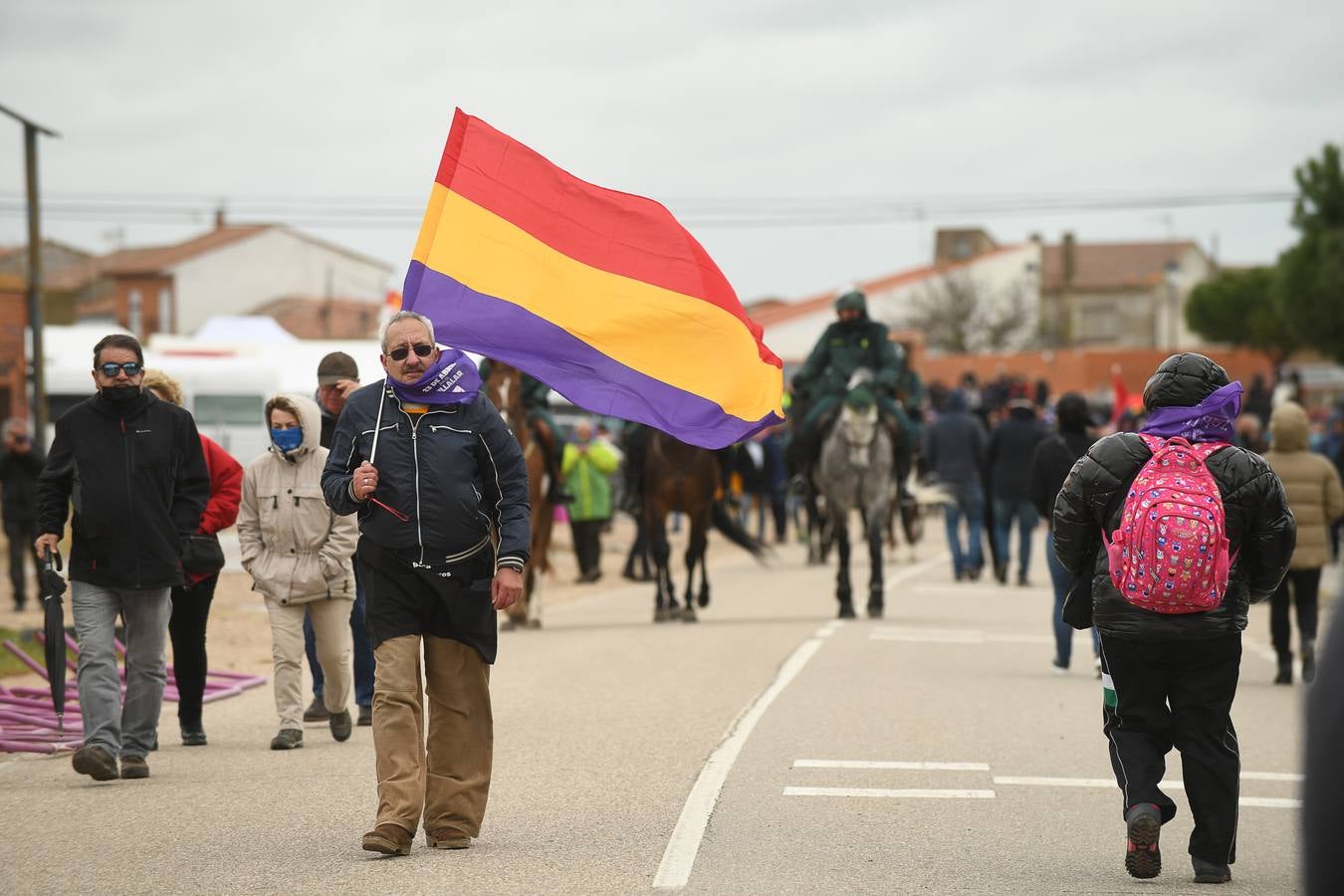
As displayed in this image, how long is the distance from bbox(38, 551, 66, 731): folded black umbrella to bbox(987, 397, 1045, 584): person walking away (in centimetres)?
1399

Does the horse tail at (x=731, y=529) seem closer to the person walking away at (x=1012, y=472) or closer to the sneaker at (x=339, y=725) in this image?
the person walking away at (x=1012, y=472)

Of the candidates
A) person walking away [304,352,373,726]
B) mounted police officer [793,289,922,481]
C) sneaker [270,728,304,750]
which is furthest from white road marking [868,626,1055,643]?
sneaker [270,728,304,750]

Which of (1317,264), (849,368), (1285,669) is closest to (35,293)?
(849,368)

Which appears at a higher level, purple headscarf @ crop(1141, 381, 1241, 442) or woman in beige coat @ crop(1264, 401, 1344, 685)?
purple headscarf @ crop(1141, 381, 1241, 442)

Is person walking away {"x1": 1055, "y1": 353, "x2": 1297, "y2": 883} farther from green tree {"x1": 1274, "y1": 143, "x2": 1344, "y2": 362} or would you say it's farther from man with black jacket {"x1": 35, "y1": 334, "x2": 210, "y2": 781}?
green tree {"x1": 1274, "y1": 143, "x2": 1344, "y2": 362}

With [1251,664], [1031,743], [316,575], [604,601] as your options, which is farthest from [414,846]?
[604,601]

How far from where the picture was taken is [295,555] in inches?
390

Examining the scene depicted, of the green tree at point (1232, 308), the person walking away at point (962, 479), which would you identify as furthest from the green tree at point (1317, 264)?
the person walking away at point (962, 479)

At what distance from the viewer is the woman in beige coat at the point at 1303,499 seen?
44.3 ft

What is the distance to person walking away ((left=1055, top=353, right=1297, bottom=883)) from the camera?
21.6ft

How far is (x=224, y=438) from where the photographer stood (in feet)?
86.8

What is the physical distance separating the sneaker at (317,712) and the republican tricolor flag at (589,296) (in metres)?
3.23

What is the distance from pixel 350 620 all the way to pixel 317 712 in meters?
0.58

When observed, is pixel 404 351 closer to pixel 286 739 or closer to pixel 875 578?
pixel 286 739
